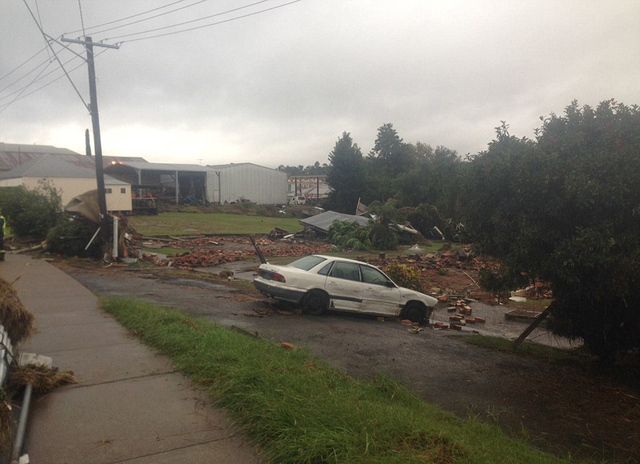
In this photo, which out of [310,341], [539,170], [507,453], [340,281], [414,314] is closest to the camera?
[507,453]

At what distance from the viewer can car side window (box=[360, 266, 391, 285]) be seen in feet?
43.0

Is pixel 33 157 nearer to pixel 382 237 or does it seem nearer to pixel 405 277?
pixel 382 237

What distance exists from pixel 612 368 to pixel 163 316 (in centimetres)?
734

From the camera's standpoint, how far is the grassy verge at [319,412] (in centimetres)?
390

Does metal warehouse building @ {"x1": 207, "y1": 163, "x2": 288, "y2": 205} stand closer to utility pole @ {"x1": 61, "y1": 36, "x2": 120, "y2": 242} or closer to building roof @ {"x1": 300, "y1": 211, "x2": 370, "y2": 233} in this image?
building roof @ {"x1": 300, "y1": 211, "x2": 370, "y2": 233}

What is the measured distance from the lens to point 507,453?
14.3 feet

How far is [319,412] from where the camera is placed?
178 inches

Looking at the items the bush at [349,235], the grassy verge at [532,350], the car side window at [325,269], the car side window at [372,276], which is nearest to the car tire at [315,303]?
the car side window at [325,269]

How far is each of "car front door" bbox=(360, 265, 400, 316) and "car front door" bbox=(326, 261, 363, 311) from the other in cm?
18

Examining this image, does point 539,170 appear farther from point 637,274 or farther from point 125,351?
point 125,351

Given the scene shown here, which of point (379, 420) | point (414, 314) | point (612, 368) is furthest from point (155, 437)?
point (414, 314)

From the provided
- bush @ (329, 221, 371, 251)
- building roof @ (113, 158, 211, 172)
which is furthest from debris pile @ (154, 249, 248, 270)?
building roof @ (113, 158, 211, 172)

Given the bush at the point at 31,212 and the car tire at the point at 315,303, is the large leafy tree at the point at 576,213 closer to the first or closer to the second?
the car tire at the point at 315,303

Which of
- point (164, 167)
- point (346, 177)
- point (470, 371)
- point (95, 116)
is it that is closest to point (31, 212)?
point (95, 116)
